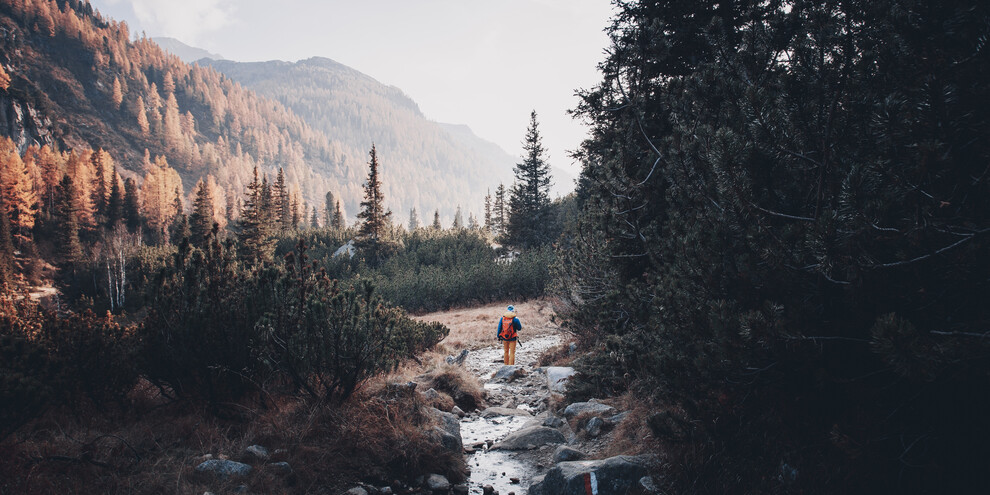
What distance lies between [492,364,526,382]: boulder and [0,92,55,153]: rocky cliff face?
119m

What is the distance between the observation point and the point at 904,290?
223 cm

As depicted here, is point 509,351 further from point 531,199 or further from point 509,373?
point 531,199

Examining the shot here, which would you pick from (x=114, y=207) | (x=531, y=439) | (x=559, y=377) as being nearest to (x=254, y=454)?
(x=531, y=439)

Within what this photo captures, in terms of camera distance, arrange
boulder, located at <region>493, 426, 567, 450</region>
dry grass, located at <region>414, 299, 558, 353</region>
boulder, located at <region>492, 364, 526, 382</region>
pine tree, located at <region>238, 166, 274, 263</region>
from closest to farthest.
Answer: boulder, located at <region>493, 426, 567, 450</region> < boulder, located at <region>492, 364, 526, 382</region> < dry grass, located at <region>414, 299, 558, 353</region> < pine tree, located at <region>238, 166, 274, 263</region>

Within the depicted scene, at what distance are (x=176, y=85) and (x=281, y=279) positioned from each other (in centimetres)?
24302

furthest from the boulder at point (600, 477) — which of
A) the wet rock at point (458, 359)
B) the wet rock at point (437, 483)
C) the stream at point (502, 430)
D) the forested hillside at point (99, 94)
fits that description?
the forested hillside at point (99, 94)

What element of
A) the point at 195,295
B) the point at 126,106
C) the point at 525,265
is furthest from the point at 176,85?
the point at 195,295

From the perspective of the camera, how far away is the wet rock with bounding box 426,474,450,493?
180 inches

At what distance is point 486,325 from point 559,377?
1037cm

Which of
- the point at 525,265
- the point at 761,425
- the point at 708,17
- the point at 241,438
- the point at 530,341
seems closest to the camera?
the point at 761,425

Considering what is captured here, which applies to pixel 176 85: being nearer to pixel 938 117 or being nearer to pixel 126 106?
pixel 126 106

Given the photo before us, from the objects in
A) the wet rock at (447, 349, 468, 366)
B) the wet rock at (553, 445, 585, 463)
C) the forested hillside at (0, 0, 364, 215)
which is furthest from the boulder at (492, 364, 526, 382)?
the forested hillside at (0, 0, 364, 215)

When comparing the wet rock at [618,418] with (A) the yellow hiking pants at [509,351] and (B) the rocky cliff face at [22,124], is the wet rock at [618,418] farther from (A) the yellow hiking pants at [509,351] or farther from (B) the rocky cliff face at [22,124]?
(B) the rocky cliff face at [22,124]

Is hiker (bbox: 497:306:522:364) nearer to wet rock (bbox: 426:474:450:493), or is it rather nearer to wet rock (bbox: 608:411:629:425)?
wet rock (bbox: 608:411:629:425)
